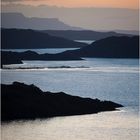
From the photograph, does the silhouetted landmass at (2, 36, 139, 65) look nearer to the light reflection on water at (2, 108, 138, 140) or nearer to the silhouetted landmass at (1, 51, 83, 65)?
the silhouetted landmass at (1, 51, 83, 65)

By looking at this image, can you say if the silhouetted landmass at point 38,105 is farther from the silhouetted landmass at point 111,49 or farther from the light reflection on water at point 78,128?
the silhouetted landmass at point 111,49

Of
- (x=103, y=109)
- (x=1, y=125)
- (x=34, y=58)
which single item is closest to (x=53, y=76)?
(x=34, y=58)

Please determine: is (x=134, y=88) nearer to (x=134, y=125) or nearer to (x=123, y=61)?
(x=134, y=125)

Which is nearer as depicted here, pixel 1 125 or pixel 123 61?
pixel 1 125

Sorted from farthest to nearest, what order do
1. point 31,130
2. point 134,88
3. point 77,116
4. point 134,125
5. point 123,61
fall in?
1. point 123,61
2. point 134,88
3. point 77,116
4. point 134,125
5. point 31,130

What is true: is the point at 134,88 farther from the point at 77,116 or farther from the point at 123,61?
the point at 123,61

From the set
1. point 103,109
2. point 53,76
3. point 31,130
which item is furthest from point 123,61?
point 31,130

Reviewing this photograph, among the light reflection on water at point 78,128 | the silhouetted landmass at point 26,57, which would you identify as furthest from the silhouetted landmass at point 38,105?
the silhouetted landmass at point 26,57

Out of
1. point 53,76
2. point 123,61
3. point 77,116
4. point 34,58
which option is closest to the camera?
point 77,116
